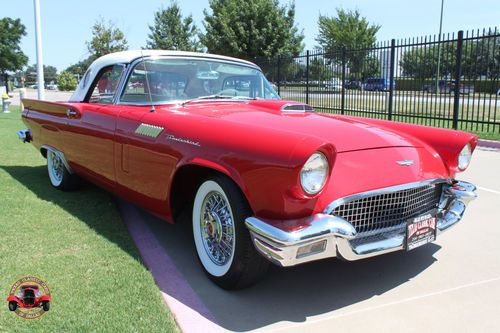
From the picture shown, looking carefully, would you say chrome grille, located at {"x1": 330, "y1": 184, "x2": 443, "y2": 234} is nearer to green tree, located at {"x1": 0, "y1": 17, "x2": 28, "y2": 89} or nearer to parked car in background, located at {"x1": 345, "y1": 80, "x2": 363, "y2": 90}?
parked car in background, located at {"x1": 345, "y1": 80, "x2": 363, "y2": 90}

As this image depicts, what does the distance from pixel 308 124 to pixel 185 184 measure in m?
0.98

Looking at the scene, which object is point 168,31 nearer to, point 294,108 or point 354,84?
point 354,84

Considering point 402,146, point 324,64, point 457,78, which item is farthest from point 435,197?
point 324,64

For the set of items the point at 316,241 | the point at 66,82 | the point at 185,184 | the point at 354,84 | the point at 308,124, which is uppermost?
the point at 66,82

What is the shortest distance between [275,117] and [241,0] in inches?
754

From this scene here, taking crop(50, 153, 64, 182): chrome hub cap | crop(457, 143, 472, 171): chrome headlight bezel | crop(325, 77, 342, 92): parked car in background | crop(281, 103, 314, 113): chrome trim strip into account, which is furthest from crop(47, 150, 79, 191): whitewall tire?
crop(325, 77, 342, 92): parked car in background

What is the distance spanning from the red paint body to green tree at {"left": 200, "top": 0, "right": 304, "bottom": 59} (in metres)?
17.5

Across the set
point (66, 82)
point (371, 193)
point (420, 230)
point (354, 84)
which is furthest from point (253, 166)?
point (66, 82)

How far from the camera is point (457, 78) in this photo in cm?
1016

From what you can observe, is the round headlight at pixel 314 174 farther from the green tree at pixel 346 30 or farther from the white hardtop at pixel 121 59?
the green tree at pixel 346 30

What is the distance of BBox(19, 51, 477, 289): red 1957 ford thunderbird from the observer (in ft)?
8.04

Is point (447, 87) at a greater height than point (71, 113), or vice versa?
point (447, 87)

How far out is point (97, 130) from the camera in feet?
13.3

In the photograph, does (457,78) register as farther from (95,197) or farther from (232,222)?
(232,222)
